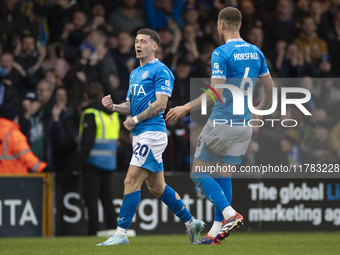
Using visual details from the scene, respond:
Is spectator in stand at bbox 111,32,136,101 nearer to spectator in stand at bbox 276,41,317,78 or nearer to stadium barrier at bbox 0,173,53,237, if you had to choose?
stadium barrier at bbox 0,173,53,237

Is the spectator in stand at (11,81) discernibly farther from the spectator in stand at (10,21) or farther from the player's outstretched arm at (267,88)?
the player's outstretched arm at (267,88)

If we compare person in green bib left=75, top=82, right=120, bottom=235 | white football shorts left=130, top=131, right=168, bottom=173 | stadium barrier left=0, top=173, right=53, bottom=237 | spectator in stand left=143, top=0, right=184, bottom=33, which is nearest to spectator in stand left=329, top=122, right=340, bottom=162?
spectator in stand left=143, top=0, right=184, bottom=33

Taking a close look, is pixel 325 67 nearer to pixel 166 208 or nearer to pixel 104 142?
pixel 166 208

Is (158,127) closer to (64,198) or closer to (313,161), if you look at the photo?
(64,198)

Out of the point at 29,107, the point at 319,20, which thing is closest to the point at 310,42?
the point at 319,20

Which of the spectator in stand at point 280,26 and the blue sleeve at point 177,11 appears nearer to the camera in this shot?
the blue sleeve at point 177,11

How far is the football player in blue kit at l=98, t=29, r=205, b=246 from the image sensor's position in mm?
8695

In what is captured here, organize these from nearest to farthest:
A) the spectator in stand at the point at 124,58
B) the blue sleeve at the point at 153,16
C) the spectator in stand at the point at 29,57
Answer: the spectator in stand at the point at 29,57 → the spectator in stand at the point at 124,58 → the blue sleeve at the point at 153,16

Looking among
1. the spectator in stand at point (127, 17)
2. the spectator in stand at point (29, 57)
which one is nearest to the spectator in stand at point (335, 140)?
the spectator in stand at point (127, 17)

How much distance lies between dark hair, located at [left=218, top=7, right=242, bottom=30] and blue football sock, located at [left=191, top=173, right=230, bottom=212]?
1.68 m

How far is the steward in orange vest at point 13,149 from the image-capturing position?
12422 mm

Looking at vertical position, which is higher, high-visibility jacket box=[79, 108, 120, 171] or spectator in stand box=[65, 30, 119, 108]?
spectator in stand box=[65, 30, 119, 108]

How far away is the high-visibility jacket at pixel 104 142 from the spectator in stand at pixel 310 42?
5.86m

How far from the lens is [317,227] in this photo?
44.3 feet
